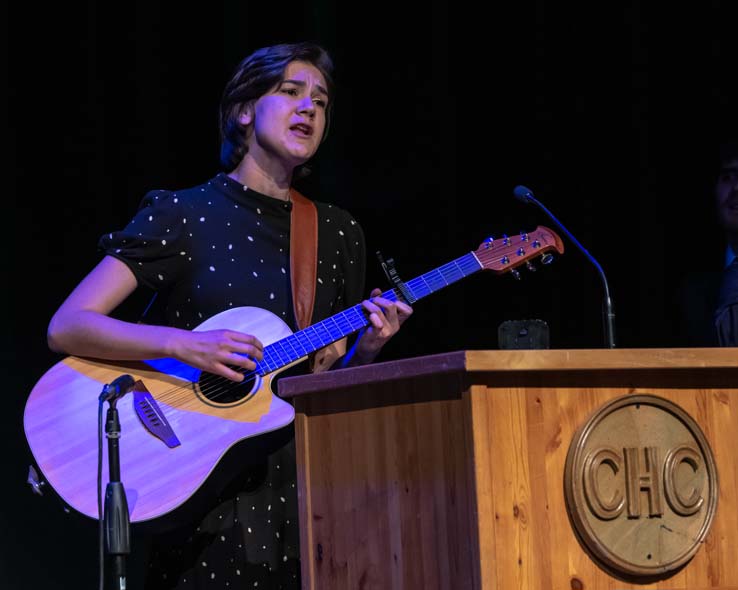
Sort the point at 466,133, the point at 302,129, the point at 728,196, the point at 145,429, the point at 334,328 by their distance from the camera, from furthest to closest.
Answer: the point at 466,133
the point at 728,196
the point at 302,129
the point at 334,328
the point at 145,429

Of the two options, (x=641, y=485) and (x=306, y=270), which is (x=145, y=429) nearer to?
(x=306, y=270)

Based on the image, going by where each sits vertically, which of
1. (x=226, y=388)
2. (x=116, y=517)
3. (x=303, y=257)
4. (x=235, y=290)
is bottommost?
(x=116, y=517)

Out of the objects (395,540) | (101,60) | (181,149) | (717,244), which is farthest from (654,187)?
(395,540)

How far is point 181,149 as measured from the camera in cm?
407

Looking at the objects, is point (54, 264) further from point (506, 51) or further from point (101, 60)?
point (506, 51)

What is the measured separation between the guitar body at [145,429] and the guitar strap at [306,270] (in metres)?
0.14

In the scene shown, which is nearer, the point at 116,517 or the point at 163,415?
the point at 116,517

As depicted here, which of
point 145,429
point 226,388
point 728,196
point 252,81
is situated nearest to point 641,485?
point 226,388

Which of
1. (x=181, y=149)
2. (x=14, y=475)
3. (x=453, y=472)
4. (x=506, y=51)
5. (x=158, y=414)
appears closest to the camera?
(x=453, y=472)

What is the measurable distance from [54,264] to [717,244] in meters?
2.68

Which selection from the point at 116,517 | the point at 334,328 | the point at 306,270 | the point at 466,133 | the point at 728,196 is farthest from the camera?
the point at 466,133

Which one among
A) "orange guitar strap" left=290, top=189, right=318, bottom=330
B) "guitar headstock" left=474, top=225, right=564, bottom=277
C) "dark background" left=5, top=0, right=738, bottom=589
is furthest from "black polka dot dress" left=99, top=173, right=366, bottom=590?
"dark background" left=5, top=0, right=738, bottom=589

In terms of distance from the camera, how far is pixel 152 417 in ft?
9.66

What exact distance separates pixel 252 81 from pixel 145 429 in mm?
1161
